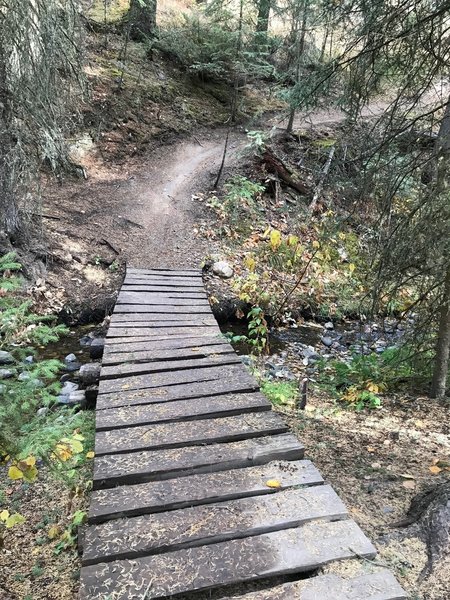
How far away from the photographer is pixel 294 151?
15266mm

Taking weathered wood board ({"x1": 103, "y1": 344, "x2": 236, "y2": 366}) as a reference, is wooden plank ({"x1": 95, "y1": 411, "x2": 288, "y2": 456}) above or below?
below

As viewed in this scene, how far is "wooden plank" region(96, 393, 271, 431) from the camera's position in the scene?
383 cm

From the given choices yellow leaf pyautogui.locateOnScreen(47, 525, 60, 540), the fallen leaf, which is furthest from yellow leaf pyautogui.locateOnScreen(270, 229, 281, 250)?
yellow leaf pyautogui.locateOnScreen(47, 525, 60, 540)

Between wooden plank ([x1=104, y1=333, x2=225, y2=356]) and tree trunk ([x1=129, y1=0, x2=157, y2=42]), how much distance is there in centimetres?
1378

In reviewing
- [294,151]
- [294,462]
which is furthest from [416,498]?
[294,151]

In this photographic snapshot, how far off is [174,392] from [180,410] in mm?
415

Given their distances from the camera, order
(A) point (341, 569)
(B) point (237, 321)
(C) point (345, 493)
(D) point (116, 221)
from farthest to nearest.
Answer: (D) point (116, 221), (B) point (237, 321), (C) point (345, 493), (A) point (341, 569)

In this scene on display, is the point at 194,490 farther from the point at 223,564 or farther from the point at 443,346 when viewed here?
the point at 443,346

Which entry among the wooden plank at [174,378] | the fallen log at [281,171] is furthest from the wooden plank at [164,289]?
the fallen log at [281,171]

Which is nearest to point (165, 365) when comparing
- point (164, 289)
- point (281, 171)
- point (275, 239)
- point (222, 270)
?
point (164, 289)

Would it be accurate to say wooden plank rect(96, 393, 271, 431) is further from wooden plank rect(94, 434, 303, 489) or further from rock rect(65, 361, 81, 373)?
rock rect(65, 361, 81, 373)

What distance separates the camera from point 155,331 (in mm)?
6246

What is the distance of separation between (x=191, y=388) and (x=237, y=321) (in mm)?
4864

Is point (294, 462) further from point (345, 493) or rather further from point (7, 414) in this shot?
point (7, 414)
